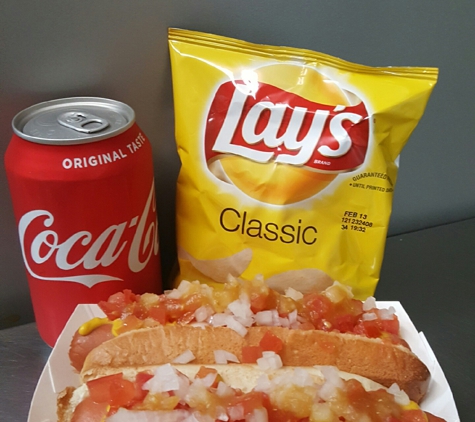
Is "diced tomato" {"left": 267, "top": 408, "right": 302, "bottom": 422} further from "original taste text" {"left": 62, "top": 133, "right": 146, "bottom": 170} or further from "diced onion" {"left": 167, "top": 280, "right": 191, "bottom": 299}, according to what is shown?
"original taste text" {"left": 62, "top": 133, "right": 146, "bottom": 170}

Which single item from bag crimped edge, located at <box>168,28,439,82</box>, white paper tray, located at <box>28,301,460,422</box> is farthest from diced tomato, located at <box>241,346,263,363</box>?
bag crimped edge, located at <box>168,28,439,82</box>

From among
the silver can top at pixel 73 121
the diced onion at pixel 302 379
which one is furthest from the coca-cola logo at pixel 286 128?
the diced onion at pixel 302 379

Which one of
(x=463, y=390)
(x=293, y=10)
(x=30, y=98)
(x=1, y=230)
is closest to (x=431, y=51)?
(x=293, y=10)

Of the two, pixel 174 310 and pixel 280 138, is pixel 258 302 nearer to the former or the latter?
pixel 174 310

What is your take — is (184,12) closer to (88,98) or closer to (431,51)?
(88,98)

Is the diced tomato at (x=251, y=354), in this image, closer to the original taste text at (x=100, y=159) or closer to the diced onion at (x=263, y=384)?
the diced onion at (x=263, y=384)
